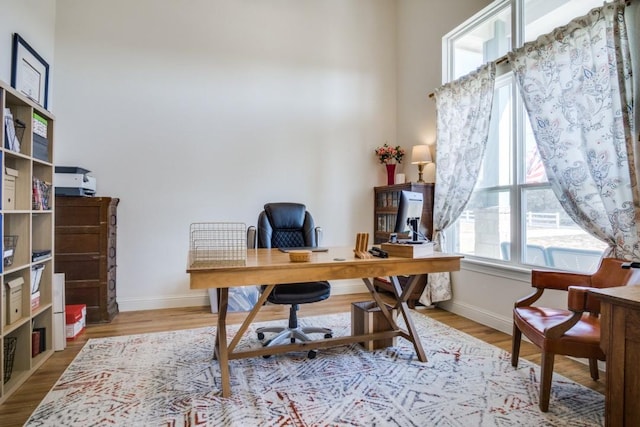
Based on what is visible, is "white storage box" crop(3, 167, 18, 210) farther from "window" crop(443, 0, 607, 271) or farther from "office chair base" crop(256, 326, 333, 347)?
"window" crop(443, 0, 607, 271)

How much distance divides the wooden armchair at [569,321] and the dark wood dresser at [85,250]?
3.37m

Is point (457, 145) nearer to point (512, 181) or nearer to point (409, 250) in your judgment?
point (512, 181)

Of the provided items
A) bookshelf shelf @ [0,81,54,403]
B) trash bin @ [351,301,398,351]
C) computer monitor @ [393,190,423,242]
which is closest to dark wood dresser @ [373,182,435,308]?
trash bin @ [351,301,398,351]

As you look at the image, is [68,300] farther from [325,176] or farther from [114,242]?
[325,176]

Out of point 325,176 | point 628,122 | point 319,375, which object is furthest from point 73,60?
point 628,122

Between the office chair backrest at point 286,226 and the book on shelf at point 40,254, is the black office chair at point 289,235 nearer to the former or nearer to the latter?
the office chair backrest at point 286,226

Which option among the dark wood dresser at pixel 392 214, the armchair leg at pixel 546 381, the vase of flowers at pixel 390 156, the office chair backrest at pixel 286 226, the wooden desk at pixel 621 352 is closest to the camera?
the wooden desk at pixel 621 352

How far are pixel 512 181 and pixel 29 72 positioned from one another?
426 centimetres

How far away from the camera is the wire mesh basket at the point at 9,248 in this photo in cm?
195

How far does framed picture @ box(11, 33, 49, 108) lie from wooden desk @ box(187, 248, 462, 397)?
2104 mm

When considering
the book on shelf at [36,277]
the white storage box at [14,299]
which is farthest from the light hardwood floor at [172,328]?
the book on shelf at [36,277]

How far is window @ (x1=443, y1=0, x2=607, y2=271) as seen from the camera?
8.41 ft

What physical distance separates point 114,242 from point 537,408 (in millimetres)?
3651

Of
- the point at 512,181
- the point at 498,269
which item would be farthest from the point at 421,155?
the point at 498,269
